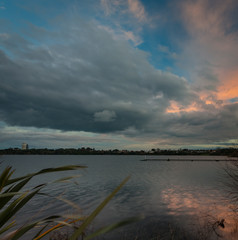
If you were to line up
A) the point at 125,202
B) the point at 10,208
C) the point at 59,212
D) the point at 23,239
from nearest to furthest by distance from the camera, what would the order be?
1. the point at 10,208
2. the point at 23,239
3. the point at 59,212
4. the point at 125,202

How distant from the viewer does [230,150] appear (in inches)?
468

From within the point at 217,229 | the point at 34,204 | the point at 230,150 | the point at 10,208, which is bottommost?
the point at 34,204

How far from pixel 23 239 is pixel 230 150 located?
1478 centimetres

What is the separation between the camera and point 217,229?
1284cm

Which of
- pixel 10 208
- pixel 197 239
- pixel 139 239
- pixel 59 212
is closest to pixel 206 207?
pixel 197 239

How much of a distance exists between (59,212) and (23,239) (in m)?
7.53

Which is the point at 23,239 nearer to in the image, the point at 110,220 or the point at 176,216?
the point at 110,220

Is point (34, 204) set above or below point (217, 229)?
below

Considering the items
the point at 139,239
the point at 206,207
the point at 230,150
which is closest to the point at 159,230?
the point at 139,239

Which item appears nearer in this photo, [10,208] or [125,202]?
[10,208]

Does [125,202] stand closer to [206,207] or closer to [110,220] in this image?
[110,220]

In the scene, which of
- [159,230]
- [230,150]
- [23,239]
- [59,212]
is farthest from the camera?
[59,212]

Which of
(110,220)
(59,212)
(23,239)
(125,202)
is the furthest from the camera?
(125,202)

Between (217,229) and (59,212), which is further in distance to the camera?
(59,212)
